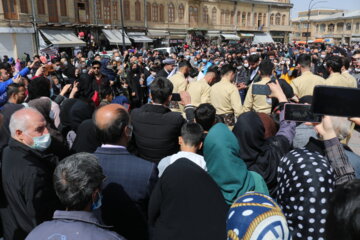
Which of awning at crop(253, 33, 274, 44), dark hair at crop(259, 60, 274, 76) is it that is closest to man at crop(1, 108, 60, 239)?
dark hair at crop(259, 60, 274, 76)

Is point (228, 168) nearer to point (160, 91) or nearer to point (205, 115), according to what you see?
point (205, 115)

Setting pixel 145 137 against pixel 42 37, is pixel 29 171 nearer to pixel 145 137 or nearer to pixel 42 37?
pixel 145 137

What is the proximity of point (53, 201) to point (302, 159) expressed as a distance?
184 cm

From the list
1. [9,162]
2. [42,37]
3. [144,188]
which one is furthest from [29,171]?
[42,37]

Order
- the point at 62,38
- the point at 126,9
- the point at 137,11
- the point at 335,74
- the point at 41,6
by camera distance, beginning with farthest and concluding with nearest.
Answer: the point at 137,11, the point at 126,9, the point at 62,38, the point at 41,6, the point at 335,74

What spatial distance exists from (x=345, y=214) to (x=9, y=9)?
2817 centimetres

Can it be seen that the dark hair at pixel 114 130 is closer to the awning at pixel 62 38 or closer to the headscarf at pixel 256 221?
the headscarf at pixel 256 221

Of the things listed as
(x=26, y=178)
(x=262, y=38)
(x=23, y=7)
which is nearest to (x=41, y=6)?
(x=23, y=7)

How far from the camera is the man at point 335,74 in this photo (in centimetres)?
505

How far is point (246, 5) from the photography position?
48.3 m

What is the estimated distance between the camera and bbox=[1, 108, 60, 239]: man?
7.41 ft

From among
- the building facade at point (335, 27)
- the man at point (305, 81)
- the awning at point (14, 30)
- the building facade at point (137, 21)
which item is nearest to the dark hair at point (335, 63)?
the man at point (305, 81)

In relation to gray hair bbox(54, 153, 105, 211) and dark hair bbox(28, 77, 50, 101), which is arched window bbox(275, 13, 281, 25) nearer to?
dark hair bbox(28, 77, 50, 101)

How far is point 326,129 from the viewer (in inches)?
76.5
